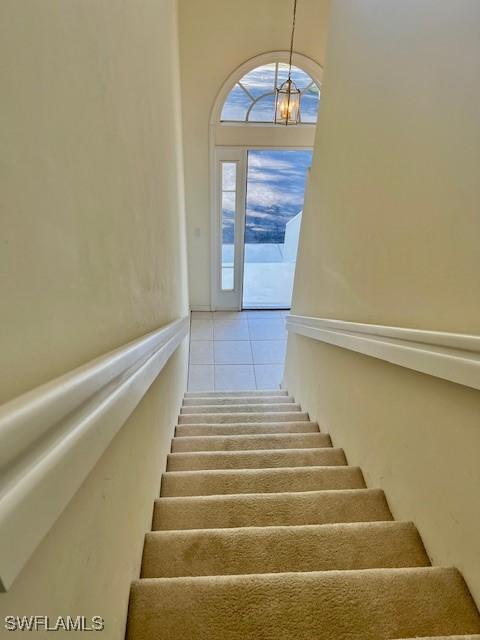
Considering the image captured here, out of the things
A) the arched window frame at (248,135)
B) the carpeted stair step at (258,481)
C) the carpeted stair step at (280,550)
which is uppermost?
the arched window frame at (248,135)

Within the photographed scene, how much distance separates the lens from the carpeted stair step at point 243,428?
2.22m

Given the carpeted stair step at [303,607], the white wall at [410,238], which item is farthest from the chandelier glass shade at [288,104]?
the carpeted stair step at [303,607]

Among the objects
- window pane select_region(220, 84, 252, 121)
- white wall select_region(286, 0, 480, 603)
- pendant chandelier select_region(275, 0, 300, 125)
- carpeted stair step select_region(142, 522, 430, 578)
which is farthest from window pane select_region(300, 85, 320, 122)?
carpeted stair step select_region(142, 522, 430, 578)

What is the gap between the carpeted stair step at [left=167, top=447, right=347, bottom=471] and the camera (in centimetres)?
173

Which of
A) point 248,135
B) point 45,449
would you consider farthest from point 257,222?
point 45,449

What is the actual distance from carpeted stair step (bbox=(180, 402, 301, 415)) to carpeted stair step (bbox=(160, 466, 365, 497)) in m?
1.15

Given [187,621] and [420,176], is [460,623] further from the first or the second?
[420,176]

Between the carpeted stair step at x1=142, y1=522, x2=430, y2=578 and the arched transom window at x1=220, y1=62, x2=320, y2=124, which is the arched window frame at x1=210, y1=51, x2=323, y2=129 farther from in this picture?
the carpeted stair step at x1=142, y1=522, x2=430, y2=578

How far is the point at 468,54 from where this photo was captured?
92 cm

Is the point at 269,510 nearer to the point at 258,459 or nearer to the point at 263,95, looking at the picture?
the point at 258,459

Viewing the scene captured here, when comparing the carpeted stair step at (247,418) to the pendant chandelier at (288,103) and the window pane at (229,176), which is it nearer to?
the pendant chandelier at (288,103)

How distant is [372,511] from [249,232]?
445 centimetres

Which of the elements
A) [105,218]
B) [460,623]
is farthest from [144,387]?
[460,623]

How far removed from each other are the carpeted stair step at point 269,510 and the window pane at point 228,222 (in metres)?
4.02
